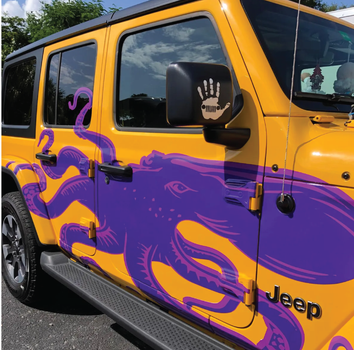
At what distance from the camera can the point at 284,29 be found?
1761mm

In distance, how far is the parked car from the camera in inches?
54.0

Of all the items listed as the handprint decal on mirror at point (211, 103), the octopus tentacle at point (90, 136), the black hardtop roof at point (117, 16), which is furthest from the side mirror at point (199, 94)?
the octopus tentacle at point (90, 136)

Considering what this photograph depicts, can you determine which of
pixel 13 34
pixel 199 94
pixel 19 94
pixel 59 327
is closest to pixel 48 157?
pixel 19 94

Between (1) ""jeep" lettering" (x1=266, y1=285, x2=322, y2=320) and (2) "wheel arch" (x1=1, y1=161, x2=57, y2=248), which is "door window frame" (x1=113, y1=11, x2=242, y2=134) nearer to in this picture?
(1) ""jeep" lettering" (x1=266, y1=285, x2=322, y2=320)

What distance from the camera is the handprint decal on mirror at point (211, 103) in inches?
54.9

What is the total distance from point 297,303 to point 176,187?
755mm

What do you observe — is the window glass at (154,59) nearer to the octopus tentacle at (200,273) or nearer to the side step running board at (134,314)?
the octopus tentacle at (200,273)

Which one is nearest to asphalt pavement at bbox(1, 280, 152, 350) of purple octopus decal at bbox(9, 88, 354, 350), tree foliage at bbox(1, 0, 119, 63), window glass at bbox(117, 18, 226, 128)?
purple octopus decal at bbox(9, 88, 354, 350)

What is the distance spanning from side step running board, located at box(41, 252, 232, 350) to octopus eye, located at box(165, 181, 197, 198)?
69 cm

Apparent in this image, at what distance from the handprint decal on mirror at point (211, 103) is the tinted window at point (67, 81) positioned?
125cm

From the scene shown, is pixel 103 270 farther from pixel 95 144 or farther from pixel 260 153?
pixel 260 153

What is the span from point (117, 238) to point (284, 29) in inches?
57.1

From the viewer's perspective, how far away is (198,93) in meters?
1.38

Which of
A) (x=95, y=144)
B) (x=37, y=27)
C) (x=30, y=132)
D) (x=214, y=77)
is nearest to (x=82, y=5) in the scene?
(x=37, y=27)
